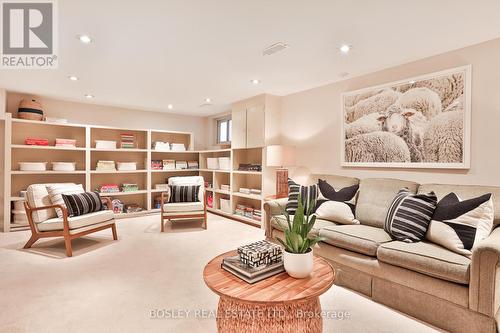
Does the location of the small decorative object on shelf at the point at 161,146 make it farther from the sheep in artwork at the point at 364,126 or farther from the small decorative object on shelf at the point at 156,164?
the sheep in artwork at the point at 364,126

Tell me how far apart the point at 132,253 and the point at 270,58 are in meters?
2.89

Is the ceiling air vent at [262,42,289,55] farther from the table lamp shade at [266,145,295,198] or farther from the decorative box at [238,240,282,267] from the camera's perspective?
the decorative box at [238,240,282,267]

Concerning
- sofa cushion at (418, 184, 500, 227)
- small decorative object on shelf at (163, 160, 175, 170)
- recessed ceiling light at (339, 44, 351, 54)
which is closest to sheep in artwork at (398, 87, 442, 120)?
sofa cushion at (418, 184, 500, 227)

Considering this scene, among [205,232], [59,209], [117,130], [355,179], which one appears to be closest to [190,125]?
[117,130]

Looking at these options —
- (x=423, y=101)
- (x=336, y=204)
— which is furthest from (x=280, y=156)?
(x=423, y=101)

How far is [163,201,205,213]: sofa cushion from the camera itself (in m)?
4.25

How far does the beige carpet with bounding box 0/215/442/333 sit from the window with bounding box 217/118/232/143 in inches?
116

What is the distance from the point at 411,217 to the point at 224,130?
4.70 m

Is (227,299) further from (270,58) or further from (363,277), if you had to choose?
(270,58)

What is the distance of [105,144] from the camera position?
202 inches

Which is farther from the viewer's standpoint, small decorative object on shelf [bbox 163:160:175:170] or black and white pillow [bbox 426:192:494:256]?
small decorative object on shelf [bbox 163:160:175:170]

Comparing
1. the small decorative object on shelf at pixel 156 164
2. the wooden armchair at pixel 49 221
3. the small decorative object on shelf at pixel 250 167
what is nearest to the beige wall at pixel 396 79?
the small decorative object on shelf at pixel 250 167

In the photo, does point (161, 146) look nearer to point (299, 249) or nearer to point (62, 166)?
point (62, 166)

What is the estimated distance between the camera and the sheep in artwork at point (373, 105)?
3.13 metres
